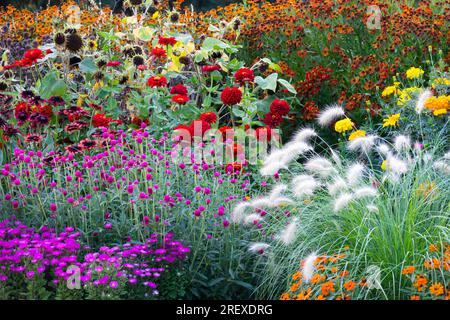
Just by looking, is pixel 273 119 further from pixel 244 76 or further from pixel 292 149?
pixel 292 149

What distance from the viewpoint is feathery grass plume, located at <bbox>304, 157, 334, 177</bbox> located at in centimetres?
450

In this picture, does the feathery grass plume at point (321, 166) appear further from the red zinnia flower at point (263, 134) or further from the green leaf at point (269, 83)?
the green leaf at point (269, 83)

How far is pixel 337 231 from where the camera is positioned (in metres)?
4.39

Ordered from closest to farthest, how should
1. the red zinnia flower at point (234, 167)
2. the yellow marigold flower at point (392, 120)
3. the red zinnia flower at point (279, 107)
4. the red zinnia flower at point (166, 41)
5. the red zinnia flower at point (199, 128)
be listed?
1. the red zinnia flower at point (234, 167)
2. the red zinnia flower at point (199, 128)
3. the yellow marigold flower at point (392, 120)
4. the red zinnia flower at point (279, 107)
5. the red zinnia flower at point (166, 41)

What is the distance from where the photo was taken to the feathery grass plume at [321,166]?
4496 millimetres

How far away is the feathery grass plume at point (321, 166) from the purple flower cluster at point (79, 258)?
2.96 ft

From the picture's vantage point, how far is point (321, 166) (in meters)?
4.45

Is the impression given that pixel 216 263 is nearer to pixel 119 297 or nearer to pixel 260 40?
pixel 119 297

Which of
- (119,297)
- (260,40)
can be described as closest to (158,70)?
(260,40)

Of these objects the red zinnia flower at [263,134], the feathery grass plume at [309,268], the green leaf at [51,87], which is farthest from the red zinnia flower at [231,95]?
the feathery grass plume at [309,268]

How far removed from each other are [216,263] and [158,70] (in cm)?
406

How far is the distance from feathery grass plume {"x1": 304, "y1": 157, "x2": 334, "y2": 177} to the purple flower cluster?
Result: 902 mm

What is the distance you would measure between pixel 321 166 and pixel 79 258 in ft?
4.89

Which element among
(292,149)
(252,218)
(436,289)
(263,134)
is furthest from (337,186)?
(263,134)
